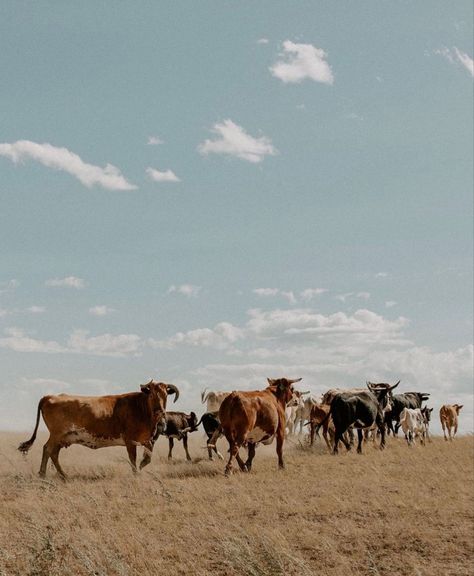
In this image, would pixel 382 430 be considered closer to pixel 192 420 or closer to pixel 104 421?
pixel 192 420

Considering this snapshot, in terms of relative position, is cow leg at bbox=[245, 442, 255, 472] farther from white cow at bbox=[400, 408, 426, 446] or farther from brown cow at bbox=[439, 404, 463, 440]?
brown cow at bbox=[439, 404, 463, 440]

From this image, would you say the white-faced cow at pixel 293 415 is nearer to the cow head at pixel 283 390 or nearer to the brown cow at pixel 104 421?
the cow head at pixel 283 390

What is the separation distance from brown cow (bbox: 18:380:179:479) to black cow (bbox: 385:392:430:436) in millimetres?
14600

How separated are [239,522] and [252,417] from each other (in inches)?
214

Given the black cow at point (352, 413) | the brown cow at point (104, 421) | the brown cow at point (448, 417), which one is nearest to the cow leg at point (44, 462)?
the brown cow at point (104, 421)

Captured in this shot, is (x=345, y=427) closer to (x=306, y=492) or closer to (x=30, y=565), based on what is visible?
(x=306, y=492)

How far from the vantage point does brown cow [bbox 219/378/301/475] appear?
57.0ft

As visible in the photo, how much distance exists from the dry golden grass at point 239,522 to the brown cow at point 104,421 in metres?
0.91

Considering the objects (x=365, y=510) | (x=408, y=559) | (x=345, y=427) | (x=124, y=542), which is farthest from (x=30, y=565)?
(x=345, y=427)

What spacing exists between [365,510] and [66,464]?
35.6 ft

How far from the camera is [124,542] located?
10.7 meters

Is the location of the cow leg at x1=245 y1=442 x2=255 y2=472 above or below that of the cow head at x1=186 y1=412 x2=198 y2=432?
below

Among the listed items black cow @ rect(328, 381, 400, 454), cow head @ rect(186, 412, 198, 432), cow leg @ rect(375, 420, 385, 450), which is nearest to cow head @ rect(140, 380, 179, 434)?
cow head @ rect(186, 412, 198, 432)

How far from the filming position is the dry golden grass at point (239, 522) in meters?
9.99
